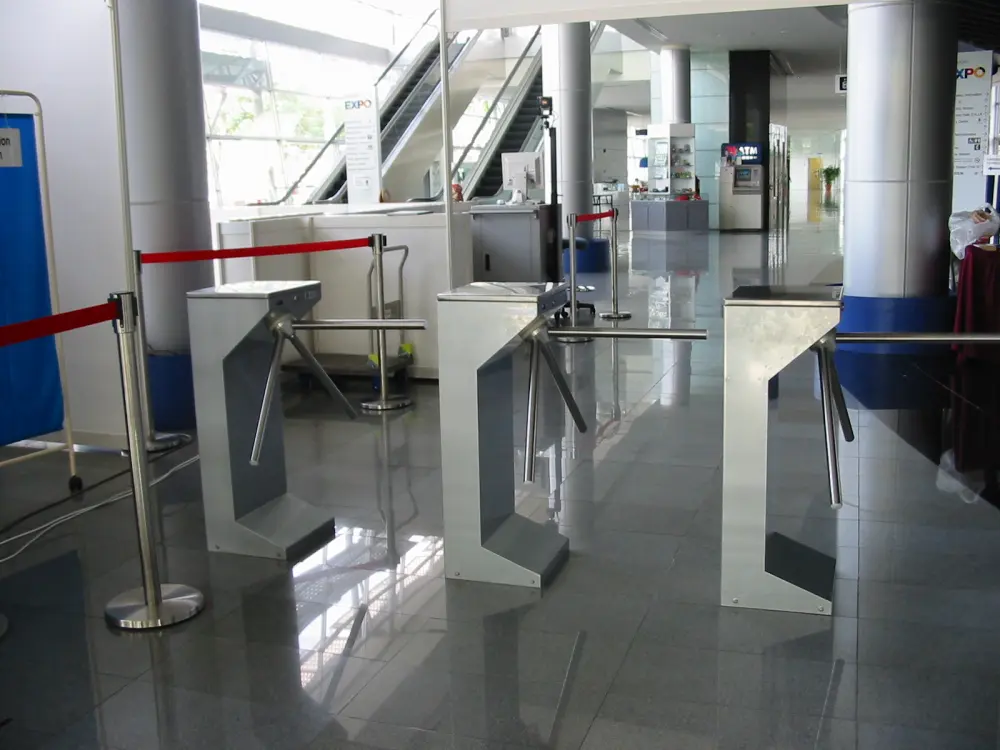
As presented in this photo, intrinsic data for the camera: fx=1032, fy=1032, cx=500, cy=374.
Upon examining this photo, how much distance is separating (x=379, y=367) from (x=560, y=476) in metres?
2.01

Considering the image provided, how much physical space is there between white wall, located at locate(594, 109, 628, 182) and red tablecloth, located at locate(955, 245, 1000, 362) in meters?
21.2

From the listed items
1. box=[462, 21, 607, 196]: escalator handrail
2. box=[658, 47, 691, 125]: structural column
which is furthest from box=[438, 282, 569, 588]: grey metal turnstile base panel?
box=[658, 47, 691, 125]: structural column

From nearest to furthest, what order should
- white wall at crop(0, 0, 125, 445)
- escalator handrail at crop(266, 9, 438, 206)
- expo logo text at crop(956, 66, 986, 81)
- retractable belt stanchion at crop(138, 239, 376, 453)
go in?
white wall at crop(0, 0, 125, 445) < retractable belt stanchion at crop(138, 239, 376, 453) < expo logo text at crop(956, 66, 986, 81) < escalator handrail at crop(266, 9, 438, 206)

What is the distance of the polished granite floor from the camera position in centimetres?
243

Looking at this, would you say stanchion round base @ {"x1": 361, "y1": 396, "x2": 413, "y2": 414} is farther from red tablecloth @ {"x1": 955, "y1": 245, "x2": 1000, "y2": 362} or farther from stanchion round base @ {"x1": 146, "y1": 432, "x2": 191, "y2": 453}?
red tablecloth @ {"x1": 955, "y1": 245, "x2": 1000, "y2": 362}

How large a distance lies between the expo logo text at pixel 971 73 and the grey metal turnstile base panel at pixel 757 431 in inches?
286

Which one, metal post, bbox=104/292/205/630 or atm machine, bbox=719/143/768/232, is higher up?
atm machine, bbox=719/143/768/232

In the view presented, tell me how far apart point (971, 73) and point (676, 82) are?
1152 centimetres

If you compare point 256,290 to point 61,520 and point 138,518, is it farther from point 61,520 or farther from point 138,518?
point 61,520

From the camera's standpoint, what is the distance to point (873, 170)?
6.97 meters

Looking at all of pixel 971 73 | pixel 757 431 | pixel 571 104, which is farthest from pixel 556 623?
pixel 571 104

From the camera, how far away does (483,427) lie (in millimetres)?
3236

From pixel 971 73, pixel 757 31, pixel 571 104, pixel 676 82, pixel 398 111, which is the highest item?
pixel 757 31

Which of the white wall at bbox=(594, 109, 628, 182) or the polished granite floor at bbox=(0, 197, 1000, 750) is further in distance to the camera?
the white wall at bbox=(594, 109, 628, 182)
